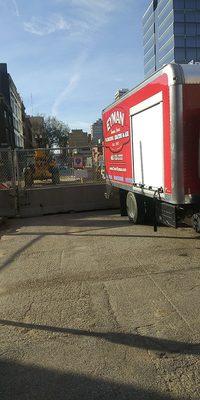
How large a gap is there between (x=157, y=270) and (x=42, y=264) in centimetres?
207

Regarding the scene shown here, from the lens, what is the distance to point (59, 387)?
3775mm

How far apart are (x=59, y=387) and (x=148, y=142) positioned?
21.0 ft

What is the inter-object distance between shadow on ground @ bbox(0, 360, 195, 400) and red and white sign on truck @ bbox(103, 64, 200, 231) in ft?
15.2

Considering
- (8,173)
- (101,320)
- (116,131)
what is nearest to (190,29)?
(8,173)

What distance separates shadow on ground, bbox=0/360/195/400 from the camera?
360cm

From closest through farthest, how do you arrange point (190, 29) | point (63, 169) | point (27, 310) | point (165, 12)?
point (27, 310) → point (63, 169) → point (190, 29) → point (165, 12)

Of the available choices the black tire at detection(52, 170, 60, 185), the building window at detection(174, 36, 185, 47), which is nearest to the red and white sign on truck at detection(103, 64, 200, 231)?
the black tire at detection(52, 170, 60, 185)

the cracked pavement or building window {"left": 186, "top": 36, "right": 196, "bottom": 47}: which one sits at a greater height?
building window {"left": 186, "top": 36, "right": 196, "bottom": 47}

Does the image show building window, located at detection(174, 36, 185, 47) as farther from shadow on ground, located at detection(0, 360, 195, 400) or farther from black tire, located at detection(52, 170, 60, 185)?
shadow on ground, located at detection(0, 360, 195, 400)

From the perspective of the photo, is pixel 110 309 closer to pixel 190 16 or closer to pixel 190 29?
pixel 190 29

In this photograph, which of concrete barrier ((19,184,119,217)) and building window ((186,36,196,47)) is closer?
concrete barrier ((19,184,119,217))

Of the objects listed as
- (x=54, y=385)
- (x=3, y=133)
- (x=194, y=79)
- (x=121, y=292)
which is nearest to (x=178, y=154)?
(x=194, y=79)

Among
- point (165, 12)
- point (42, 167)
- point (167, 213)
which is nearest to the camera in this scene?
point (167, 213)

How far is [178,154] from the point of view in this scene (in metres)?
7.87
